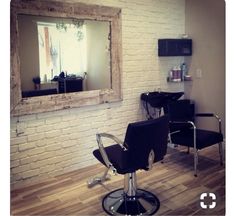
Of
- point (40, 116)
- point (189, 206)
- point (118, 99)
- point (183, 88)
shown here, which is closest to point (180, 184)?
point (189, 206)

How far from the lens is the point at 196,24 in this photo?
3529mm

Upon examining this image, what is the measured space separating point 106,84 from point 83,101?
13.4 inches

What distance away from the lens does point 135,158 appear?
1854mm

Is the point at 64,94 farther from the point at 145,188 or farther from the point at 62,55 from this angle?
the point at 145,188

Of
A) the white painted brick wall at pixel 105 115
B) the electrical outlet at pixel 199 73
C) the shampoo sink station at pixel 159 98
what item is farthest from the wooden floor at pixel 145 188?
the electrical outlet at pixel 199 73

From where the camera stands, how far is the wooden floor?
2.09 m

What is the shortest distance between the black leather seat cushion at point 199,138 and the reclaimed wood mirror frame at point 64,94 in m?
0.75

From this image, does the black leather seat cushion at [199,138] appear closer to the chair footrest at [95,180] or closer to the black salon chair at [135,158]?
the black salon chair at [135,158]

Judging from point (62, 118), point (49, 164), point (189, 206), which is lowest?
point (189, 206)

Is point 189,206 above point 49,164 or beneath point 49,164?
beneath

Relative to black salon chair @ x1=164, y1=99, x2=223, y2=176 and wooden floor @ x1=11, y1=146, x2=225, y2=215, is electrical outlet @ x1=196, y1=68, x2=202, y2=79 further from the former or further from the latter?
wooden floor @ x1=11, y1=146, x2=225, y2=215

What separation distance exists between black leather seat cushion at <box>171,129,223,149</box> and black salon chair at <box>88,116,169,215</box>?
25.7 inches
